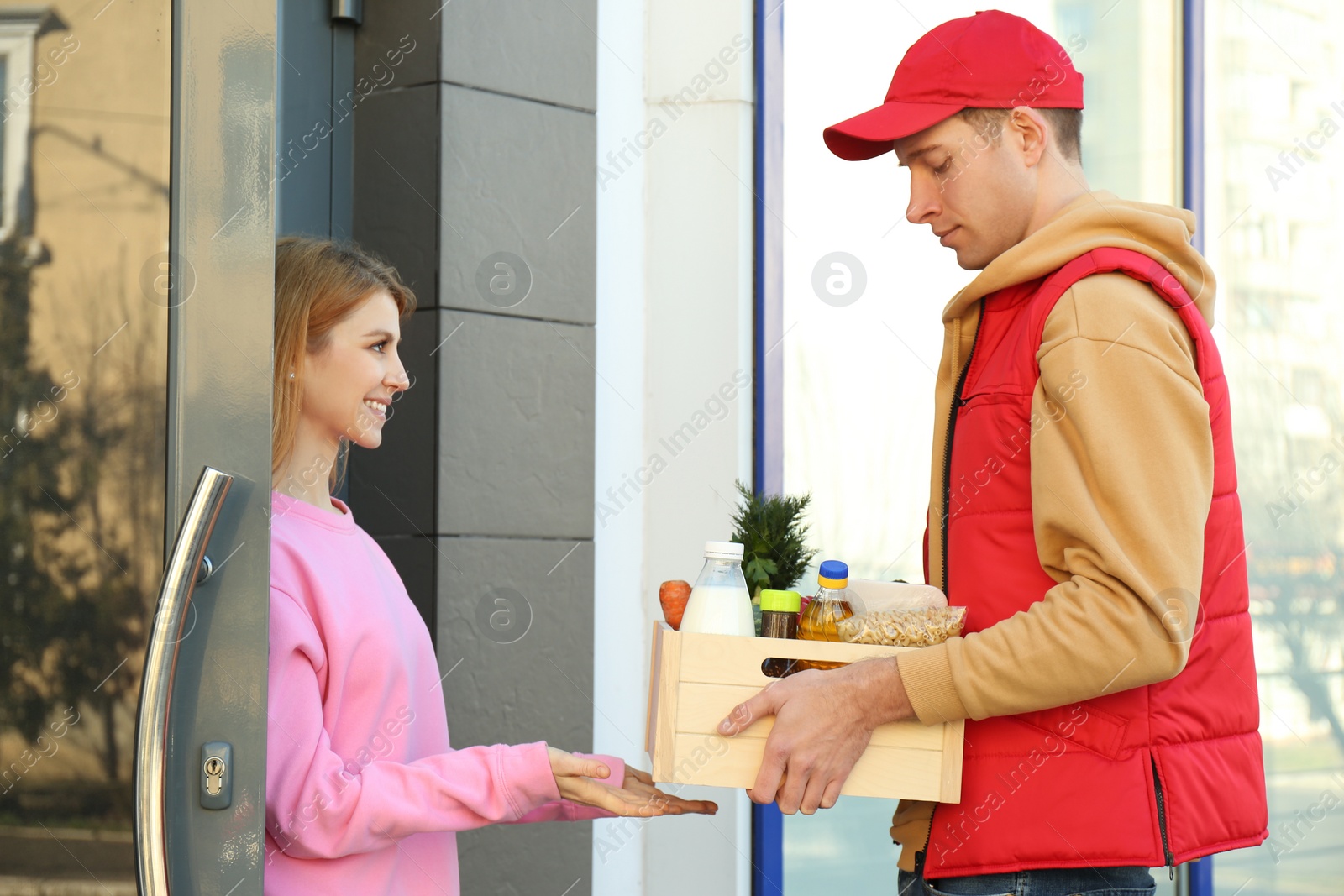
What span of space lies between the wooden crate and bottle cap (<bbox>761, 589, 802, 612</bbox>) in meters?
0.10

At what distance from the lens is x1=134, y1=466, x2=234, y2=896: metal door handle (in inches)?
58.1

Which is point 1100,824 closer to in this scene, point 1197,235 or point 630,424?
point 630,424

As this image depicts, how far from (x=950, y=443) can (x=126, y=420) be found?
1.20m

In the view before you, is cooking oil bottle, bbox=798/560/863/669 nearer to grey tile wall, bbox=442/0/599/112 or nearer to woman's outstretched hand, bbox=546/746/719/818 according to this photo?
woman's outstretched hand, bbox=546/746/719/818

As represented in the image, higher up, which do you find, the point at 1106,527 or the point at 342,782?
the point at 1106,527

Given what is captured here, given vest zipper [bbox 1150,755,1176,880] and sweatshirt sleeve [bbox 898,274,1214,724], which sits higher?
sweatshirt sleeve [bbox 898,274,1214,724]

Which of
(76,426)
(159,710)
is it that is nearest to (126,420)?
(76,426)

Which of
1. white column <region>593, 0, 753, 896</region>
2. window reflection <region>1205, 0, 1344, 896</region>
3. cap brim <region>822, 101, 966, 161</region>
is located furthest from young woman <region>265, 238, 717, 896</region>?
window reflection <region>1205, 0, 1344, 896</region>

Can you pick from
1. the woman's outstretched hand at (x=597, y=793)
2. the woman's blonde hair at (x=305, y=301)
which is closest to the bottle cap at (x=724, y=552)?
the woman's outstretched hand at (x=597, y=793)

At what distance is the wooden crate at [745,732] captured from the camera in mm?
1752

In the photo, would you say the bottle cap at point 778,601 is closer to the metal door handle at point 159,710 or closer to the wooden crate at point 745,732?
the wooden crate at point 745,732

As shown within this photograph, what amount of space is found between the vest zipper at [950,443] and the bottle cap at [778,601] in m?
0.25

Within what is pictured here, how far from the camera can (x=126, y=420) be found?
1.59 m

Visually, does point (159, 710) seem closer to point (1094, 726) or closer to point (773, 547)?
point (773, 547)
